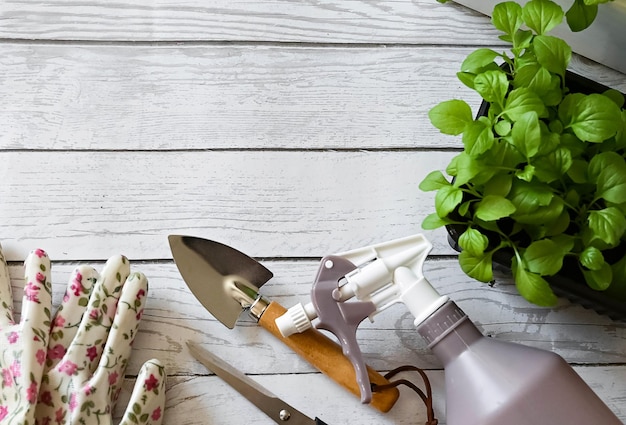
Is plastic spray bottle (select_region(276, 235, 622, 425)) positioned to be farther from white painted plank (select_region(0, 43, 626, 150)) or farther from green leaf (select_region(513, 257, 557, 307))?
white painted plank (select_region(0, 43, 626, 150))

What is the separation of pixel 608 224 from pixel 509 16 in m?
0.22

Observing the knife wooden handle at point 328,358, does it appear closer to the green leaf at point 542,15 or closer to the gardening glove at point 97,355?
the gardening glove at point 97,355

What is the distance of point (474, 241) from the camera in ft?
2.10

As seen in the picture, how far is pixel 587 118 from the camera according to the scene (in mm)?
600

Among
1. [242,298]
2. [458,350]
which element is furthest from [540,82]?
[242,298]

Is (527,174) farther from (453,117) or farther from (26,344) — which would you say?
(26,344)

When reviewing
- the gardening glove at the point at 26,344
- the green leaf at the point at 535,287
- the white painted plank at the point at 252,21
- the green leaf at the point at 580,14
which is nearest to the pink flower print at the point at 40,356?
the gardening glove at the point at 26,344

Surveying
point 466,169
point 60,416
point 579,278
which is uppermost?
point 466,169

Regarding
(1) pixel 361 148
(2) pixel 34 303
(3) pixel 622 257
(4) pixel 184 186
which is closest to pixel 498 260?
(3) pixel 622 257

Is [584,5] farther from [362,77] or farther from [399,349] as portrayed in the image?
[399,349]

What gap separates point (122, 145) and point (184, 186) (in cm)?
9

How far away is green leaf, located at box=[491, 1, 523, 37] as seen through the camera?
0.63m

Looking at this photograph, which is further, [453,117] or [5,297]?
[5,297]

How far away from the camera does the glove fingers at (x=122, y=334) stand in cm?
71
